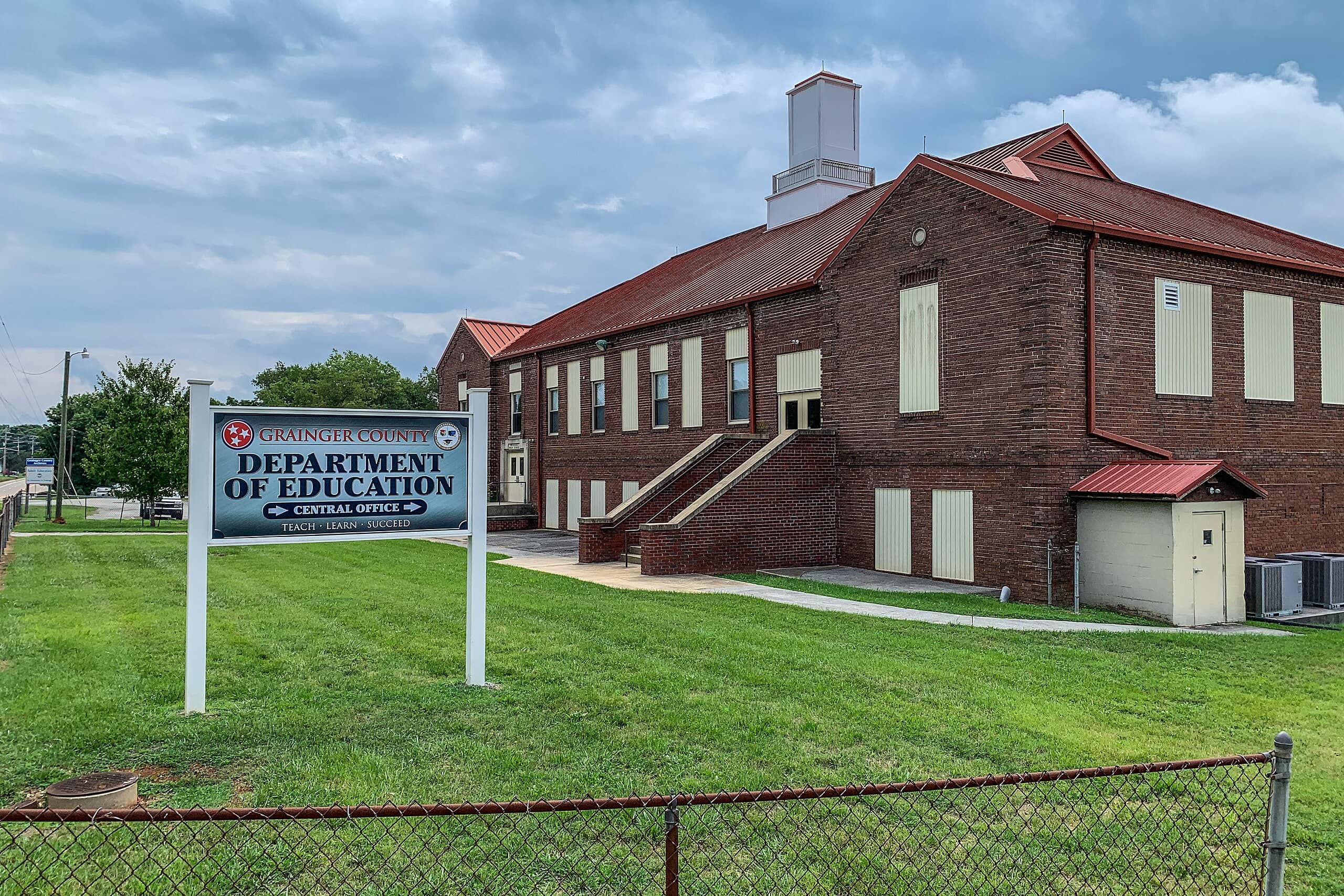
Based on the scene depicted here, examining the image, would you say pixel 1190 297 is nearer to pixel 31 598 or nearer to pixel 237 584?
pixel 237 584

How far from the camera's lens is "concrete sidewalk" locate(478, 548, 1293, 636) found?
46.2ft

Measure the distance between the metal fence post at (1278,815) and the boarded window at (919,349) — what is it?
15.0 meters

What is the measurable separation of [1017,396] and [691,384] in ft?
36.9

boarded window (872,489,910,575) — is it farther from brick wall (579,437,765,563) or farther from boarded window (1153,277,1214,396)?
boarded window (1153,277,1214,396)

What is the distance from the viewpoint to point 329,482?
893 cm

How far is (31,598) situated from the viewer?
47.8 ft

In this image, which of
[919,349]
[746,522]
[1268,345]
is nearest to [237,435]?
[746,522]

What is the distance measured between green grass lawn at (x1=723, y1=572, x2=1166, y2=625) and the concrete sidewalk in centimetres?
27

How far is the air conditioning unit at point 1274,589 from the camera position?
1644cm

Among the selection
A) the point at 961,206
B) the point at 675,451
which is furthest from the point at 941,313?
the point at 675,451

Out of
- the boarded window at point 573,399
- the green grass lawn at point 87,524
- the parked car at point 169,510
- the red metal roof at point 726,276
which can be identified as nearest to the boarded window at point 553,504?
the boarded window at point 573,399

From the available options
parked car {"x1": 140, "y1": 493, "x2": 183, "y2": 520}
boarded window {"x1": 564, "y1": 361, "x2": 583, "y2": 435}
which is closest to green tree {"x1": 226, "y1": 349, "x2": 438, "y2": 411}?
parked car {"x1": 140, "y1": 493, "x2": 183, "y2": 520}

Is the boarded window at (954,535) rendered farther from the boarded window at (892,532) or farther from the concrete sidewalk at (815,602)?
the concrete sidewalk at (815,602)

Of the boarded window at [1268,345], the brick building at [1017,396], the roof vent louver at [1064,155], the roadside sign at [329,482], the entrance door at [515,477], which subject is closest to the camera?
the roadside sign at [329,482]
